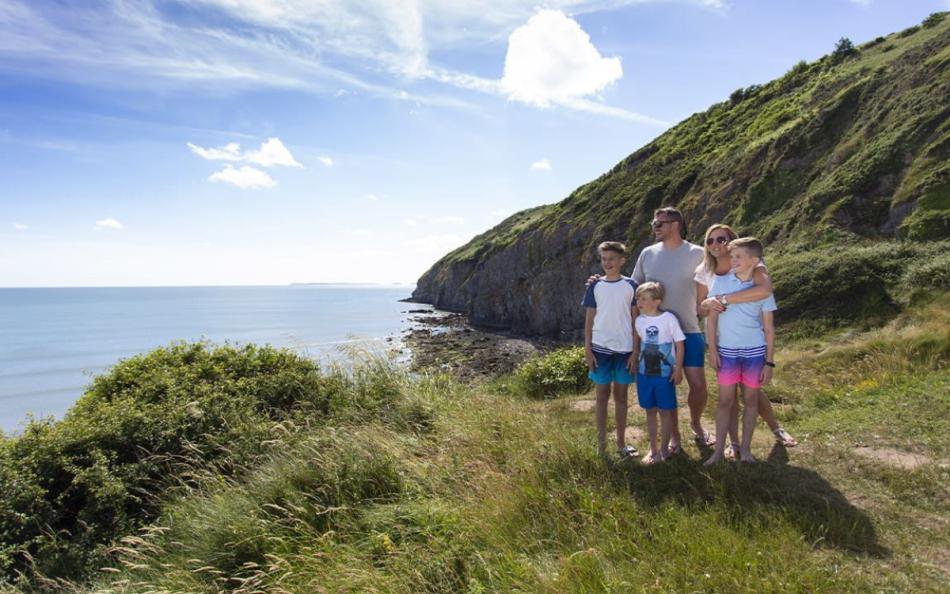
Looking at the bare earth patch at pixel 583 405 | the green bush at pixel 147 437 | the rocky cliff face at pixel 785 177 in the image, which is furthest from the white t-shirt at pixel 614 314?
the rocky cliff face at pixel 785 177

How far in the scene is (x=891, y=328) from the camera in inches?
428

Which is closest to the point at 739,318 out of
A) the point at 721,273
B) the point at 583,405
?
the point at 721,273

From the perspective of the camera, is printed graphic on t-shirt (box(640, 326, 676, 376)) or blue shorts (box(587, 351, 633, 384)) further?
blue shorts (box(587, 351, 633, 384))

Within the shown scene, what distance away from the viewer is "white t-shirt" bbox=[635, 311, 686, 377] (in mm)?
4895

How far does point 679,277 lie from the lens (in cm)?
513

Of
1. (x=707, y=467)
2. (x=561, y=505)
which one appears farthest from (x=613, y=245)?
(x=561, y=505)

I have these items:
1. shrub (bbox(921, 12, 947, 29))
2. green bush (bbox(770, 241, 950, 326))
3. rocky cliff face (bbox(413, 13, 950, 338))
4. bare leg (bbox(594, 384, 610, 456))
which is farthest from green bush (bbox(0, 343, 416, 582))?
shrub (bbox(921, 12, 947, 29))

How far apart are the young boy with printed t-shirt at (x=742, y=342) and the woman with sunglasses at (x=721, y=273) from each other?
3.0 inches

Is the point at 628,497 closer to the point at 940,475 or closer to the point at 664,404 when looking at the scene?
the point at 664,404

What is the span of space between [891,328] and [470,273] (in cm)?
7440

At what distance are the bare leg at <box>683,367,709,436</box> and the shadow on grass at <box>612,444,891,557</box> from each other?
2.29ft

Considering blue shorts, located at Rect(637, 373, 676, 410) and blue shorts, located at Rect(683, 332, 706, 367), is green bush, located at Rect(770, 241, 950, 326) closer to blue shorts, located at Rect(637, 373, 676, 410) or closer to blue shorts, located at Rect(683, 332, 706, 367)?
blue shorts, located at Rect(683, 332, 706, 367)

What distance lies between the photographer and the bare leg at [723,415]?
15.7ft

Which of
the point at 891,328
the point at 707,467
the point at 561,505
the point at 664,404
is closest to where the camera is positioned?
the point at 561,505
